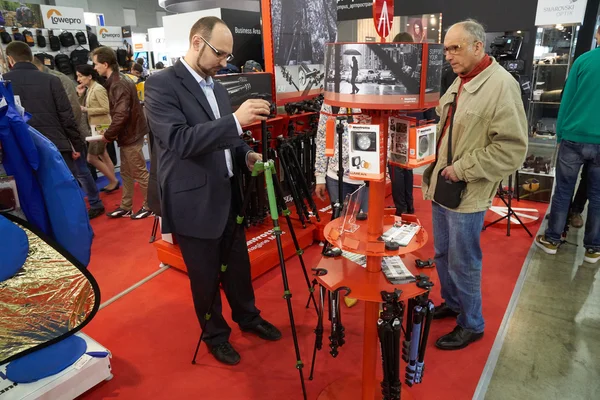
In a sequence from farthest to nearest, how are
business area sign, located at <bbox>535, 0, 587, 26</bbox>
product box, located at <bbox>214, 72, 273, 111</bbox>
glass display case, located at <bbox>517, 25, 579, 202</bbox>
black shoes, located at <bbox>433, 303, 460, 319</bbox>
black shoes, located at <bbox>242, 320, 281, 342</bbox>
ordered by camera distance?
1. glass display case, located at <bbox>517, 25, 579, 202</bbox>
2. business area sign, located at <bbox>535, 0, 587, 26</bbox>
3. product box, located at <bbox>214, 72, 273, 111</bbox>
4. black shoes, located at <bbox>433, 303, 460, 319</bbox>
5. black shoes, located at <bbox>242, 320, 281, 342</bbox>

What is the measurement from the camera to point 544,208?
4746mm

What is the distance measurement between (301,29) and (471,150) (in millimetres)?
2561

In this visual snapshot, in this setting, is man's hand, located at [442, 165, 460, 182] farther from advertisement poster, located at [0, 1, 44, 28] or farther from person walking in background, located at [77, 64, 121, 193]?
advertisement poster, located at [0, 1, 44, 28]

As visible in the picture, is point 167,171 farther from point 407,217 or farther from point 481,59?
point 481,59

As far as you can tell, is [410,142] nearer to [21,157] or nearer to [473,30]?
[473,30]

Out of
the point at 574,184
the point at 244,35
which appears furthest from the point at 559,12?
the point at 244,35

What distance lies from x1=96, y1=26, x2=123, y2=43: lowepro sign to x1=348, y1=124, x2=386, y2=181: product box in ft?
30.4

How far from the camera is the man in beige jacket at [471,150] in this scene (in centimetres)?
210

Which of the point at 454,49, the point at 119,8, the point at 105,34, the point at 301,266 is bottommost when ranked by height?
the point at 301,266

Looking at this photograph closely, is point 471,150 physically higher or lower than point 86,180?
higher

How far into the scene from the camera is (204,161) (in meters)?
2.11

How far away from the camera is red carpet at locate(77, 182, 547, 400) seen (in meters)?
2.27

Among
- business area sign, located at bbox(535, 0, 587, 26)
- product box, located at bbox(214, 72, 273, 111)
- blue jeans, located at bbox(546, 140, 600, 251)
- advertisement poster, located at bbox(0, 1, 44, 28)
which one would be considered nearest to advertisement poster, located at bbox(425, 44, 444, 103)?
product box, located at bbox(214, 72, 273, 111)

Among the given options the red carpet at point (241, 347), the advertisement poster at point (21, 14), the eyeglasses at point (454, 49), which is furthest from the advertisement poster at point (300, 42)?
the advertisement poster at point (21, 14)
